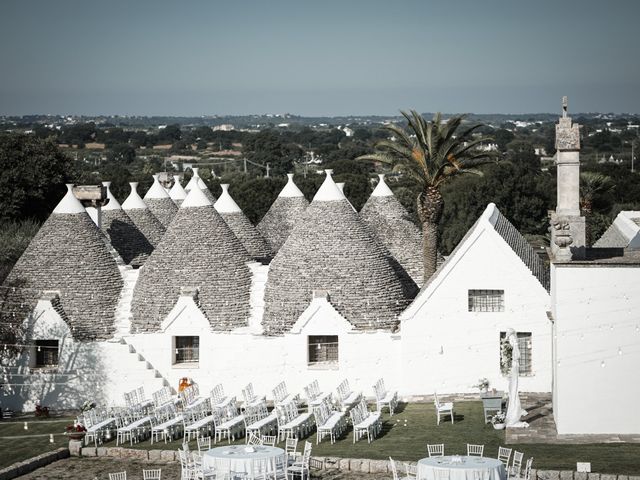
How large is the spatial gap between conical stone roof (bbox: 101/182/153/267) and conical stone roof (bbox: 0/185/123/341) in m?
4.62

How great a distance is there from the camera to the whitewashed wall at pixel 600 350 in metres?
27.4

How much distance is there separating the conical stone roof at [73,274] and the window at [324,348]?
5.95 metres

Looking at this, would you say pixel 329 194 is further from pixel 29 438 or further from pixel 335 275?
pixel 29 438

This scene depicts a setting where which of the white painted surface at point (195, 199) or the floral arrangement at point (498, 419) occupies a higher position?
the white painted surface at point (195, 199)

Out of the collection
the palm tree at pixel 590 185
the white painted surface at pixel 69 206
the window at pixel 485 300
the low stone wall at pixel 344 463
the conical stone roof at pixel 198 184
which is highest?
the palm tree at pixel 590 185

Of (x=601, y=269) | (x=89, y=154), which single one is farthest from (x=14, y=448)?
(x=89, y=154)

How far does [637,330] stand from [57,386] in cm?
1658

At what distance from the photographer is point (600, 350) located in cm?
2753

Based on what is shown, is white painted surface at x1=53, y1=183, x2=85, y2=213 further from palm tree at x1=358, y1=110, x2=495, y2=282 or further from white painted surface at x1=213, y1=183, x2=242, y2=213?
Result: palm tree at x1=358, y1=110, x2=495, y2=282

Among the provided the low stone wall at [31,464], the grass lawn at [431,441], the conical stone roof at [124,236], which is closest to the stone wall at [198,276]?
the grass lawn at [431,441]

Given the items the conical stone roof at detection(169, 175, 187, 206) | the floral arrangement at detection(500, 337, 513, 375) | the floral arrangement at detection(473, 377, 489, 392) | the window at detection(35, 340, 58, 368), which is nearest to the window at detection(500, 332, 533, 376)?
the floral arrangement at detection(500, 337, 513, 375)

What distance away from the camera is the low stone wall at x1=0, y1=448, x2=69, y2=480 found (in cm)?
2619

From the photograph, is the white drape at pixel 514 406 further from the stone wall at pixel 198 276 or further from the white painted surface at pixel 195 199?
the white painted surface at pixel 195 199

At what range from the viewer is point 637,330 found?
2747cm
